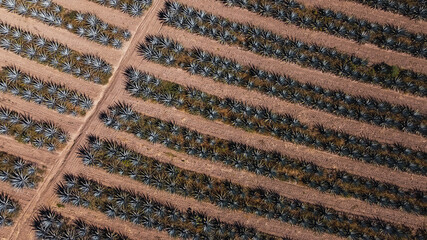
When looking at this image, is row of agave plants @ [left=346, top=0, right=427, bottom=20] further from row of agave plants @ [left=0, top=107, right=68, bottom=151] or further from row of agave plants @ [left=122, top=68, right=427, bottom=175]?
row of agave plants @ [left=0, top=107, right=68, bottom=151]

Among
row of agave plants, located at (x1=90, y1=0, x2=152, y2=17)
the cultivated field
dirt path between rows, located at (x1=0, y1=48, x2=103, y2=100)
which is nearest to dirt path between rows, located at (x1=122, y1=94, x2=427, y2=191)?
the cultivated field

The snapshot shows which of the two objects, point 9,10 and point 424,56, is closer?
point 9,10

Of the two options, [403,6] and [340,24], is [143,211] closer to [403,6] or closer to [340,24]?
[340,24]

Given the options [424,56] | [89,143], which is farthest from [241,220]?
[424,56]

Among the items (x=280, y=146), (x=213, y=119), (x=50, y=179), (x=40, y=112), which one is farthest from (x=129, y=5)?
(x=280, y=146)

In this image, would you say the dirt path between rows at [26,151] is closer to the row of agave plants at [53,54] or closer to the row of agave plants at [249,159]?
the row of agave plants at [249,159]

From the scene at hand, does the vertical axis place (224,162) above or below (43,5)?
below

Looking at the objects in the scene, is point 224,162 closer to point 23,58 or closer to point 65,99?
point 65,99
